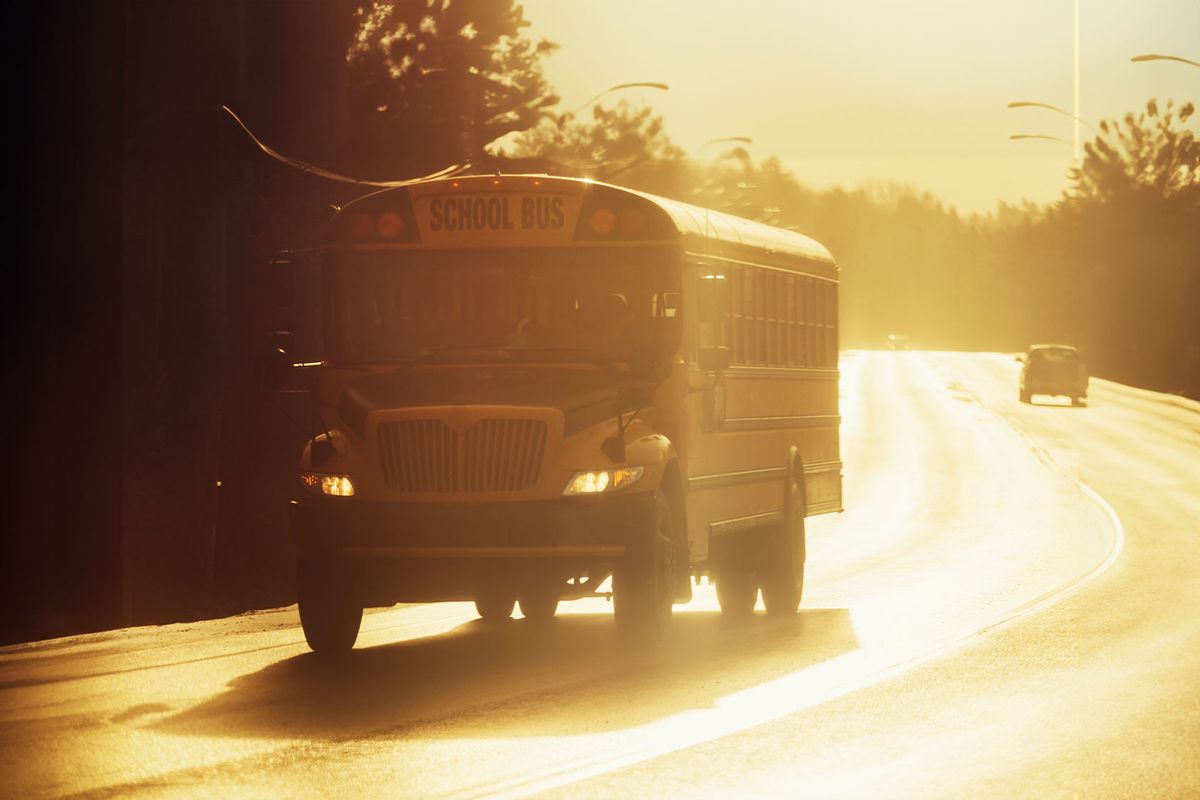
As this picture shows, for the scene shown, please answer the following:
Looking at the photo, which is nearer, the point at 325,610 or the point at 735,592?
the point at 325,610

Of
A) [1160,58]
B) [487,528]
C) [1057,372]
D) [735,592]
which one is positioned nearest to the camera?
[487,528]

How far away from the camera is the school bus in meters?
12.3

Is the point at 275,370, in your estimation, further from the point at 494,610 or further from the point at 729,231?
the point at 494,610

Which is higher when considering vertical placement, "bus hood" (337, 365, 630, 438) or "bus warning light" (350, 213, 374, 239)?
"bus warning light" (350, 213, 374, 239)

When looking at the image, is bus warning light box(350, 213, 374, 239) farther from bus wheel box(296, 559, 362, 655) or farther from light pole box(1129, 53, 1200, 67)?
light pole box(1129, 53, 1200, 67)

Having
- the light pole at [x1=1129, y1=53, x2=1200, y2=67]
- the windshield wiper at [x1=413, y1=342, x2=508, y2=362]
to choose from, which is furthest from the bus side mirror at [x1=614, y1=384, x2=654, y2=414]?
the light pole at [x1=1129, y1=53, x2=1200, y2=67]

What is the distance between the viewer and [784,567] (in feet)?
56.5

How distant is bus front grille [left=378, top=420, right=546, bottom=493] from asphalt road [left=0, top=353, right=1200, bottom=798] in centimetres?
113

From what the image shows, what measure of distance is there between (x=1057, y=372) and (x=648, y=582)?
58274 mm

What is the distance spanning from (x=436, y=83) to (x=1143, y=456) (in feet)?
85.4

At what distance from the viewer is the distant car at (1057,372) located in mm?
68875

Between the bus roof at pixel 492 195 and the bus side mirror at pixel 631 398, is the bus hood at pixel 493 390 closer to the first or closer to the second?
the bus side mirror at pixel 631 398

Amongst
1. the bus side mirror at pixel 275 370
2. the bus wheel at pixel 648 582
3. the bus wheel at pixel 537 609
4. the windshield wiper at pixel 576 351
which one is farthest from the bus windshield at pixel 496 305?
the bus wheel at pixel 537 609

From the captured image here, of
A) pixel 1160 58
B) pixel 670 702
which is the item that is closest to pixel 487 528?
pixel 670 702
